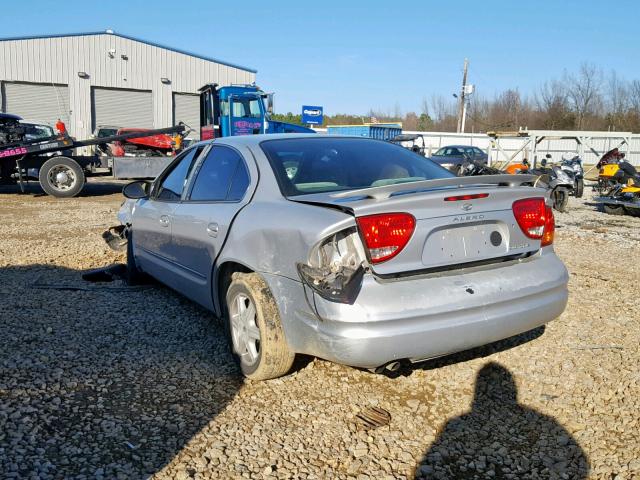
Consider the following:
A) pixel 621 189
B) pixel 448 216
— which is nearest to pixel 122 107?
pixel 621 189

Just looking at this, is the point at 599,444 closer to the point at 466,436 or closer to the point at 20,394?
the point at 466,436

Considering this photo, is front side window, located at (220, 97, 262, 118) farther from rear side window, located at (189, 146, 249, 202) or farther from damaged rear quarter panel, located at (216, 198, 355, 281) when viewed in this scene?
damaged rear quarter panel, located at (216, 198, 355, 281)

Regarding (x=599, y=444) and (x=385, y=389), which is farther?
(x=385, y=389)

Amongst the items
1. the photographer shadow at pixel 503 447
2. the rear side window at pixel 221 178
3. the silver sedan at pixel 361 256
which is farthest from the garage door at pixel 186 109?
the photographer shadow at pixel 503 447

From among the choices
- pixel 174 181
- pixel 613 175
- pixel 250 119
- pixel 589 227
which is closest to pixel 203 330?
pixel 174 181

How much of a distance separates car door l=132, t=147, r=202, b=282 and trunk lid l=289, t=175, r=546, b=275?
1.74 metres

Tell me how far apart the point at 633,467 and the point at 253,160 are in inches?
107

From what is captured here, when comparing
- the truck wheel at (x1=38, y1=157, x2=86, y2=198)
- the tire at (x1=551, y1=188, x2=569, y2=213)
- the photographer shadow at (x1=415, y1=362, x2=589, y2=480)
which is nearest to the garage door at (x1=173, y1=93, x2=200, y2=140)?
the truck wheel at (x1=38, y1=157, x2=86, y2=198)

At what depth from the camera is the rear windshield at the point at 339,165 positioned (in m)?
3.56

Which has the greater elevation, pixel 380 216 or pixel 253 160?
pixel 253 160

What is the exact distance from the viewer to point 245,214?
3.50 meters

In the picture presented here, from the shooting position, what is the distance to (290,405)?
3.23 m

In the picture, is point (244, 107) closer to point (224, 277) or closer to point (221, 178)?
point (221, 178)

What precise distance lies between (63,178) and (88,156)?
4.00 feet
